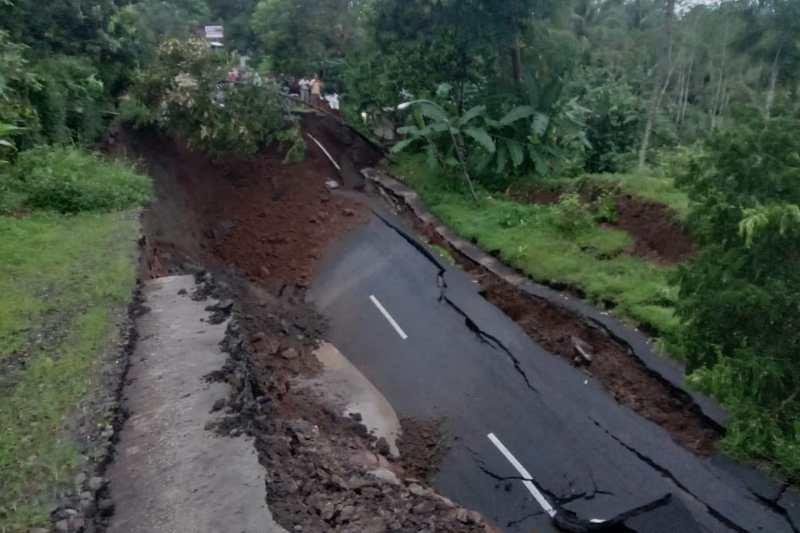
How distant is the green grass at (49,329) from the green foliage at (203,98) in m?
4.95

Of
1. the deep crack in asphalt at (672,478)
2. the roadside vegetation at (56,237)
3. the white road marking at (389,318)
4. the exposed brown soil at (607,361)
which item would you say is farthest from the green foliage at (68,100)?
the deep crack in asphalt at (672,478)

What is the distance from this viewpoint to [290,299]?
48.7 feet

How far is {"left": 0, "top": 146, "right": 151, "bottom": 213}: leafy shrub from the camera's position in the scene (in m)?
12.8

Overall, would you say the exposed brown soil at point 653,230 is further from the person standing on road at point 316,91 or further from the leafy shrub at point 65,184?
the person standing on road at point 316,91

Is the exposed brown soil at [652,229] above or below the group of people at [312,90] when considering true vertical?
below

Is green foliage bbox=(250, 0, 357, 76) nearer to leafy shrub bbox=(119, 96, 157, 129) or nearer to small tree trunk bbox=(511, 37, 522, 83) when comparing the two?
leafy shrub bbox=(119, 96, 157, 129)

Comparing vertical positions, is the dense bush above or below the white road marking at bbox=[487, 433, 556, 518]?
above

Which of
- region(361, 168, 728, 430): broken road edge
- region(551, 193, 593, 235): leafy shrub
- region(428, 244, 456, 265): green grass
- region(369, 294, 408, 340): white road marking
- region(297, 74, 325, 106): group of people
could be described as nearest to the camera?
region(361, 168, 728, 430): broken road edge

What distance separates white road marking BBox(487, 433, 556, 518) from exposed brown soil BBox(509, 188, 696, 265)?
513cm

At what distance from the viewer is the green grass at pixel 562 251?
36.8ft

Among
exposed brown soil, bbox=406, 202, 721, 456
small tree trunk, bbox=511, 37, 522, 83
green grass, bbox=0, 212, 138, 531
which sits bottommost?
exposed brown soil, bbox=406, 202, 721, 456

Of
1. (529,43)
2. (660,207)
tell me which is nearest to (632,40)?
(529,43)

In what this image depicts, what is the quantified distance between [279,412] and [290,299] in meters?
5.69

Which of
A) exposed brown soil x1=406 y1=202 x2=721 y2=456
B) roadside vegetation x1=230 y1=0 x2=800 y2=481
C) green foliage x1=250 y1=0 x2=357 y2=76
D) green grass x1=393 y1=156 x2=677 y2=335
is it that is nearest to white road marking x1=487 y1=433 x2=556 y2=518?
exposed brown soil x1=406 y1=202 x2=721 y2=456
